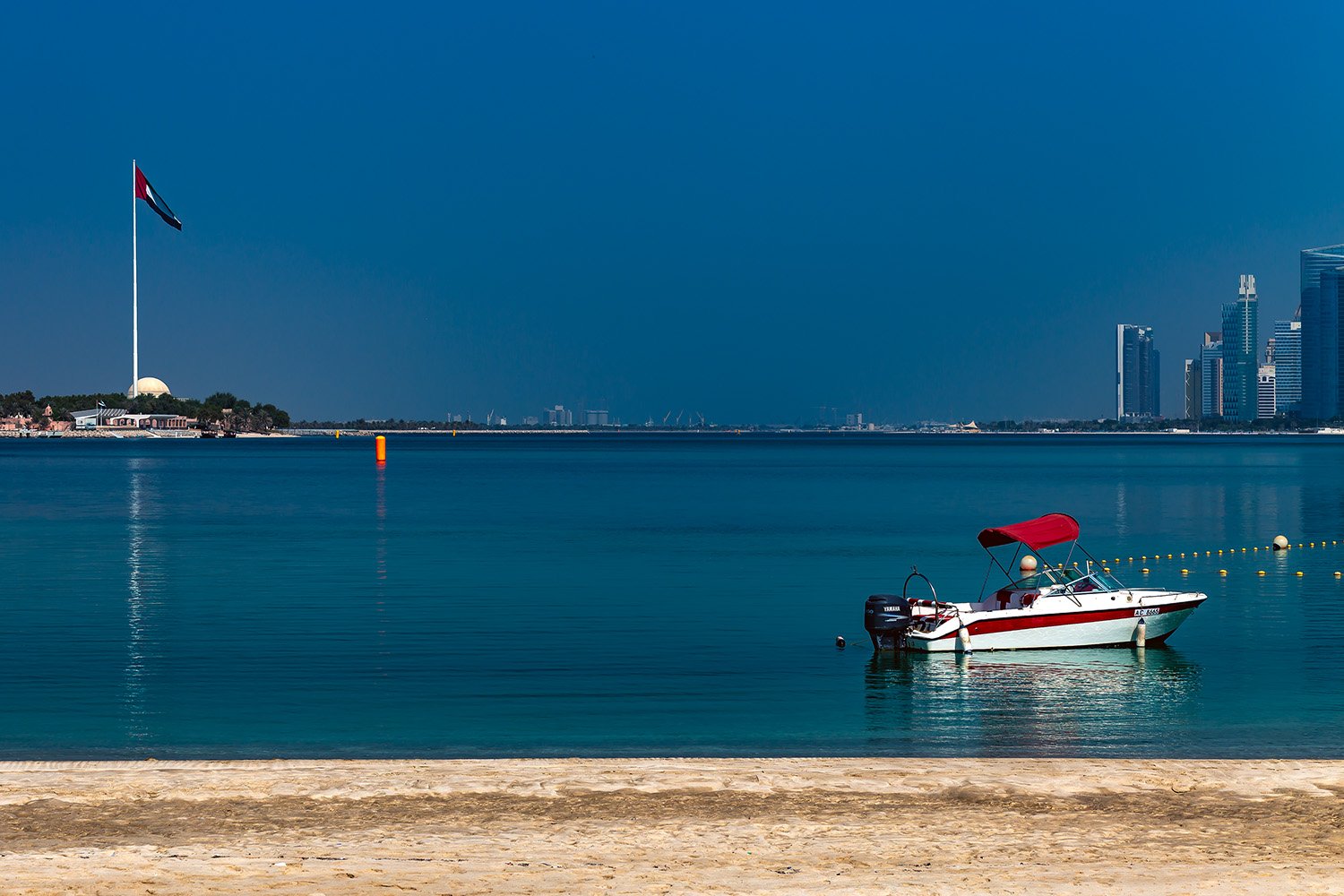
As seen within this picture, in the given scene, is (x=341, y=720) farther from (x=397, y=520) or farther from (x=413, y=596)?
(x=397, y=520)

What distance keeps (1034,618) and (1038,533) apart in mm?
3302

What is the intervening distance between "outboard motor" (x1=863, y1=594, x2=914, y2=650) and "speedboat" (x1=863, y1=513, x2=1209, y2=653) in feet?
0.07

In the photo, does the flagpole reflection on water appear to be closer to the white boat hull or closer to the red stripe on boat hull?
the white boat hull

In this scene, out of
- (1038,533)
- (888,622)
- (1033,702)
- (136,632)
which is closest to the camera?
(1033,702)

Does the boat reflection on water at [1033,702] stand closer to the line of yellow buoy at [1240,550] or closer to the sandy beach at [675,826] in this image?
the sandy beach at [675,826]

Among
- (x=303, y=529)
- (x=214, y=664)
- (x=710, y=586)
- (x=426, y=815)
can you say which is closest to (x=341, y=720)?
(x=214, y=664)

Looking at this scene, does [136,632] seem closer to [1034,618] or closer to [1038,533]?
[1034,618]

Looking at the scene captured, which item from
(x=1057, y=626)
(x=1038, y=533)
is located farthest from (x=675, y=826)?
(x=1038, y=533)

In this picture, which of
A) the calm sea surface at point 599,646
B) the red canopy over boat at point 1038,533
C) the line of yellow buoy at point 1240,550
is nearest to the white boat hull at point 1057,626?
the calm sea surface at point 599,646

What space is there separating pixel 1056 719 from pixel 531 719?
9362 mm

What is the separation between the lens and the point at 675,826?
14.9m

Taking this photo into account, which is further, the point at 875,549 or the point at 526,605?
the point at 875,549

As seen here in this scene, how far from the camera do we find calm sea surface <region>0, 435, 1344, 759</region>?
24531mm

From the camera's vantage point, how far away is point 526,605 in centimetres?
4412
